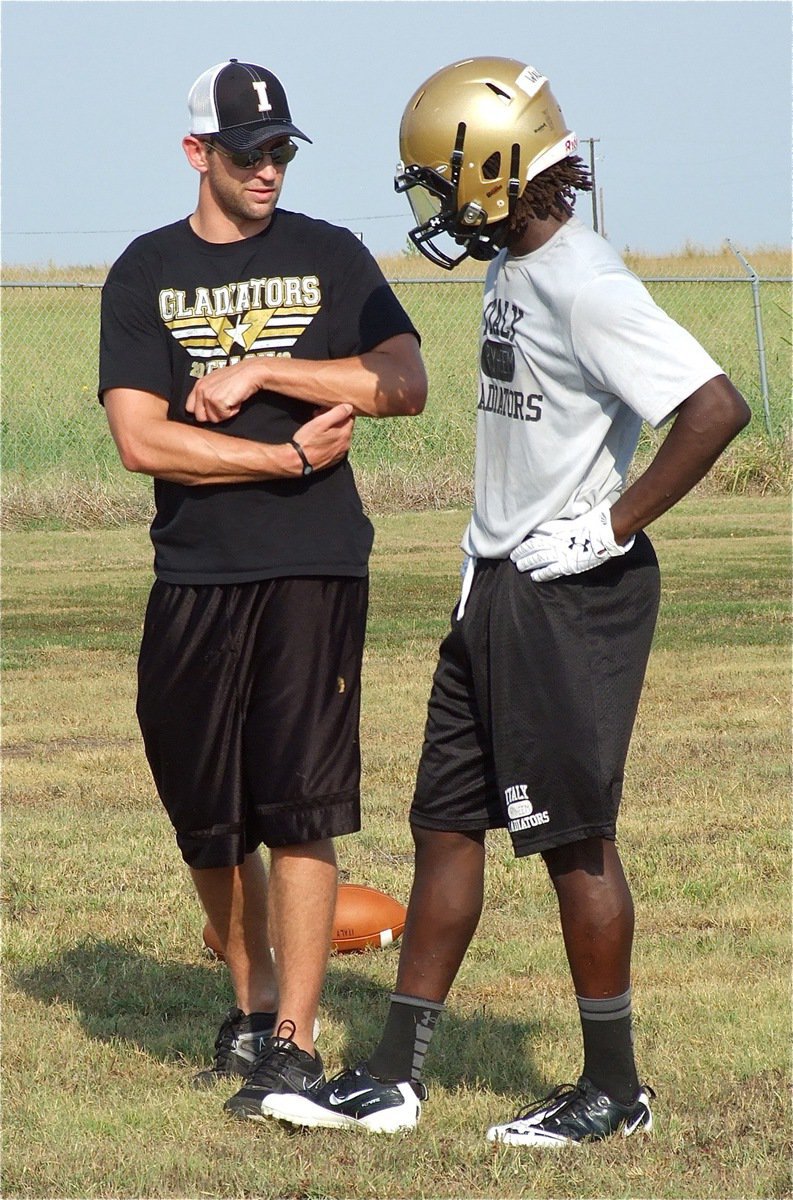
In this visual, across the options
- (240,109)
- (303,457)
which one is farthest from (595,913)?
(240,109)

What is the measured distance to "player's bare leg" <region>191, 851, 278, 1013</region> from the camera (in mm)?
4391

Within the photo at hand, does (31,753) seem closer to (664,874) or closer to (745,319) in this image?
(664,874)

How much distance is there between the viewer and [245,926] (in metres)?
4.43

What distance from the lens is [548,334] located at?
11.8 ft

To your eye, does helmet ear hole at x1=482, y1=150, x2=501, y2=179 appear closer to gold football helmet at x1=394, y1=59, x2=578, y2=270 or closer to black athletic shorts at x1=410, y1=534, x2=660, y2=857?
gold football helmet at x1=394, y1=59, x2=578, y2=270

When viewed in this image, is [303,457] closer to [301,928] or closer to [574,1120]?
[301,928]

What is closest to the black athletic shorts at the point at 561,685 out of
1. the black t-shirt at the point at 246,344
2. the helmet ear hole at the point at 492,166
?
the black t-shirt at the point at 246,344

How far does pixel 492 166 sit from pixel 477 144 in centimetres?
6

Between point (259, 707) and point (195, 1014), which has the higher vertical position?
point (259, 707)

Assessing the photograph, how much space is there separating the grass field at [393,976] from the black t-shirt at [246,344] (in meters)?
1.34

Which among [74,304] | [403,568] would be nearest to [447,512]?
[403,568]

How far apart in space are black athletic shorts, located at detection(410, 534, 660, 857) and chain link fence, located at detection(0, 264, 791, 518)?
13.5 metres

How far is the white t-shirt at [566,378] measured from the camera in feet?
11.3

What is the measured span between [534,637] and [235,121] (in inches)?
59.6
